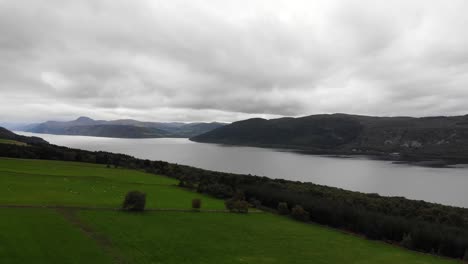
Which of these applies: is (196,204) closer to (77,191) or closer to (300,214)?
(300,214)

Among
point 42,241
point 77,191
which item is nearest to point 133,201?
point 77,191

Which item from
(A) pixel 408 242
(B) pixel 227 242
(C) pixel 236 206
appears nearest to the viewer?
(B) pixel 227 242

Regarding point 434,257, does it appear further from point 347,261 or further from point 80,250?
point 80,250

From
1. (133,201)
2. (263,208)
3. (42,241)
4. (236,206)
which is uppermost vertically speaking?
(133,201)

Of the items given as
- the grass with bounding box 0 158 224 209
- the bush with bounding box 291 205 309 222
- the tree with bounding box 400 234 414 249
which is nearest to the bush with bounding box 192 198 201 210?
the grass with bounding box 0 158 224 209

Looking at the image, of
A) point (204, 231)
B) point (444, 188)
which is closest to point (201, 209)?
point (204, 231)
